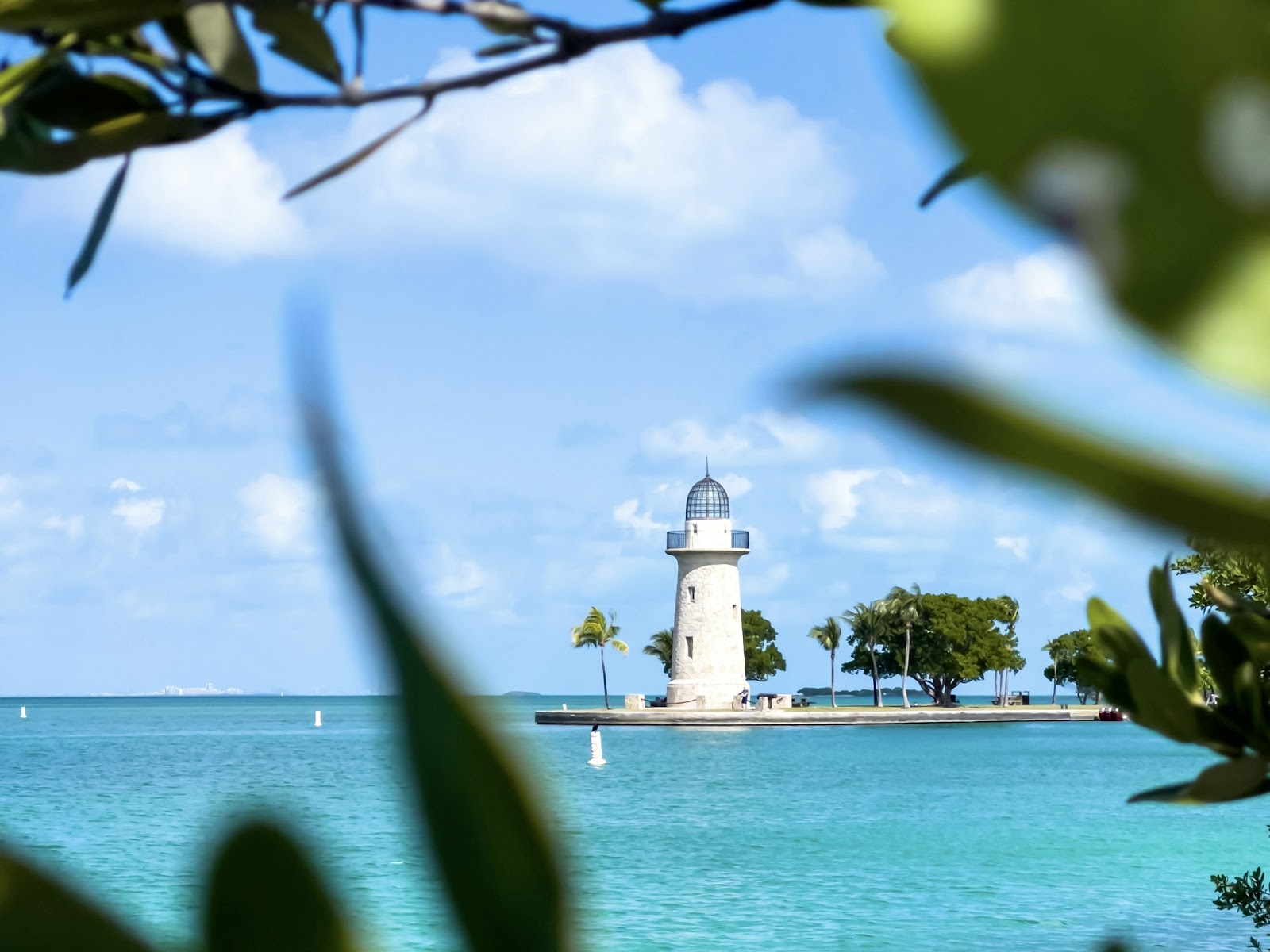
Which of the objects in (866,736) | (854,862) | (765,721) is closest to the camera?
(854,862)

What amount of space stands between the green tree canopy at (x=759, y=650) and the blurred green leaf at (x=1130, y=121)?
79361 millimetres

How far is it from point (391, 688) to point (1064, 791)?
156 feet

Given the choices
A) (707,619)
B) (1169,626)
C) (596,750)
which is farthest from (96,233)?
(707,619)

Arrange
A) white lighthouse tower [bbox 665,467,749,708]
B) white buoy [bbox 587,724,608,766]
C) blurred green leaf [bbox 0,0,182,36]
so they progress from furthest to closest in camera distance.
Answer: white lighthouse tower [bbox 665,467,749,708] < white buoy [bbox 587,724,608,766] < blurred green leaf [bbox 0,0,182,36]

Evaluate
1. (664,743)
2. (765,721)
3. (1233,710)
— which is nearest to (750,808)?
(765,721)

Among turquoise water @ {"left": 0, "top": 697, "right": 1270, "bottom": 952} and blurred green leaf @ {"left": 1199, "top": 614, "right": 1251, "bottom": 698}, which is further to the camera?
turquoise water @ {"left": 0, "top": 697, "right": 1270, "bottom": 952}

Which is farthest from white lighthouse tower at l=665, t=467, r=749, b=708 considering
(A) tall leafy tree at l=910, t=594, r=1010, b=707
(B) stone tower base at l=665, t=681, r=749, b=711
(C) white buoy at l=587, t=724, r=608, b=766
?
(A) tall leafy tree at l=910, t=594, r=1010, b=707

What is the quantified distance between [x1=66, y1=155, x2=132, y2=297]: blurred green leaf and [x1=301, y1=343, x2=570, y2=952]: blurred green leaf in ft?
2.50

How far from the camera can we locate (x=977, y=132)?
0.64 feet

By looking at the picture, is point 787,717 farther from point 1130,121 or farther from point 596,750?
point 1130,121

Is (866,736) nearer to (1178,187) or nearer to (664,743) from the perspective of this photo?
(664,743)

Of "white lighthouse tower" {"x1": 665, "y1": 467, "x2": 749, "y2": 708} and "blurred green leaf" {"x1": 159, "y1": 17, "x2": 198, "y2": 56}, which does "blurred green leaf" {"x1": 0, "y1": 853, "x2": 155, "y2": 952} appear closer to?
"blurred green leaf" {"x1": 159, "y1": 17, "x2": 198, "y2": 56}

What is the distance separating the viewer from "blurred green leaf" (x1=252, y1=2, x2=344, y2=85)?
868 mm

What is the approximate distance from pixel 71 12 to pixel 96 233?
227mm
